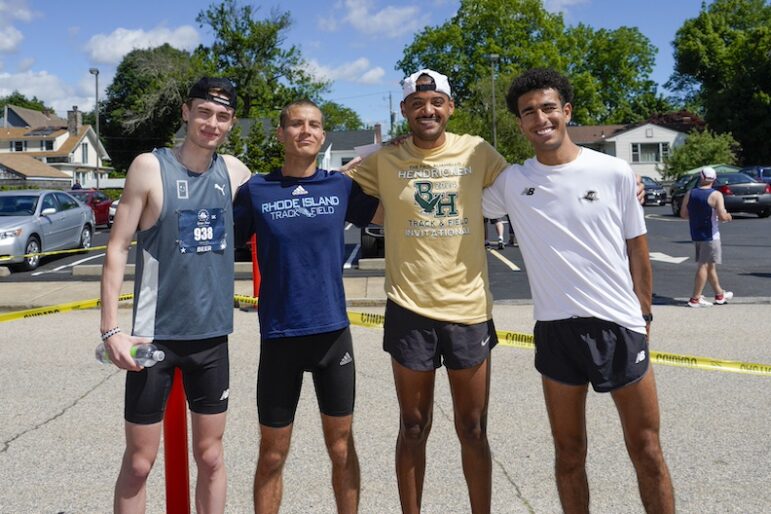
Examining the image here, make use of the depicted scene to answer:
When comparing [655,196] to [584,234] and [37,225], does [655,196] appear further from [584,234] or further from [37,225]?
[584,234]

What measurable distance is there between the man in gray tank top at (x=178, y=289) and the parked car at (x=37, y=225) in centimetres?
1258

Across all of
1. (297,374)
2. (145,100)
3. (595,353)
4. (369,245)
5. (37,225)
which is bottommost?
(297,374)

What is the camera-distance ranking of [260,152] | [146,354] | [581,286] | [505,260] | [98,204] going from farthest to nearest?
[98,204] < [260,152] < [505,260] < [581,286] < [146,354]

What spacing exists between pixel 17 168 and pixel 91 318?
63.1 meters

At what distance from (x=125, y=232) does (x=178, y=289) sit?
0.32m

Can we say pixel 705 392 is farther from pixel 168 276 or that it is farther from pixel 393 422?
pixel 168 276

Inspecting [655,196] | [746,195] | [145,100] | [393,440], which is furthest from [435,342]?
[145,100]

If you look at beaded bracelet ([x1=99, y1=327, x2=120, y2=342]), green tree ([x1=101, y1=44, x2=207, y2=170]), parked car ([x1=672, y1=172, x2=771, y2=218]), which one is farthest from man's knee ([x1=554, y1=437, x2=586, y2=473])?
green tree ([x1=101, y1=44, x2=207, y2=170])

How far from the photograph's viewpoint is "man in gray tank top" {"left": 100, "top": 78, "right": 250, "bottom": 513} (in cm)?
304

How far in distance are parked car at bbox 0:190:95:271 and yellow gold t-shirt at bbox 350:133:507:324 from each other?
12.9m

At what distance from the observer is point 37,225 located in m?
15.8

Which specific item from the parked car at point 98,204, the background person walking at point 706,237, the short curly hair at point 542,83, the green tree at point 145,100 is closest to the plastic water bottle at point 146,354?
the short curly hair at point 542,83

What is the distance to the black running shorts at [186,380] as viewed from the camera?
3.06 meters

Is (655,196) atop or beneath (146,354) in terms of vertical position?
atop
